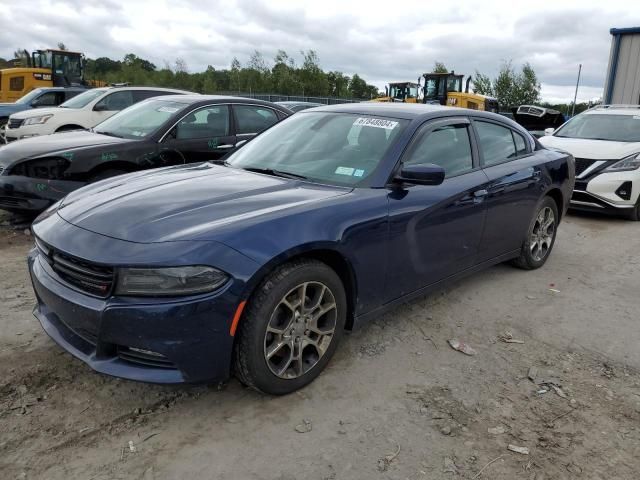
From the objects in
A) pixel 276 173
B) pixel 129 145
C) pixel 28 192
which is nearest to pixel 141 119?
pixel 129 145

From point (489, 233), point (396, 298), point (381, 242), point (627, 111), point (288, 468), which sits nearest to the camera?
point (288, 468)

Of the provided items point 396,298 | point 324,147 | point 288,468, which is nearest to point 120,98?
point 324,147

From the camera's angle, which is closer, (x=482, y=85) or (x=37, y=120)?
(x=37, y=120)

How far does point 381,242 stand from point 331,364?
81cm

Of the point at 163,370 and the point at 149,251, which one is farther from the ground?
the point at 149,251

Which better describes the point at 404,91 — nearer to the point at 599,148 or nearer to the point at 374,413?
the point at 599,148

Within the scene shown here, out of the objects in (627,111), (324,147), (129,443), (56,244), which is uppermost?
(627,111)

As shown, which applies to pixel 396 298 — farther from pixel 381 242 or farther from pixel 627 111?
pixel 627 111

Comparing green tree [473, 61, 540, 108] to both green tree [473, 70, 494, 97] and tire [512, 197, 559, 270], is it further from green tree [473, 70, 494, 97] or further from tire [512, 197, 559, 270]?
tire [512, 197, 559, 270]

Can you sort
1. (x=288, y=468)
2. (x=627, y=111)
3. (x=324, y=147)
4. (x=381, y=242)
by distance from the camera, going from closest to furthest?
1. (x=288, y=468)
2. (x=381, y=242)
3. (x=324, y=147)
4. (x=627, y=111)

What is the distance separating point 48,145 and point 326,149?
377 cm

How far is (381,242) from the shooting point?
320 cm

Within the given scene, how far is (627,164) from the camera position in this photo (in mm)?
7527

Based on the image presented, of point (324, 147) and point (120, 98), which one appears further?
point (120, 98)
